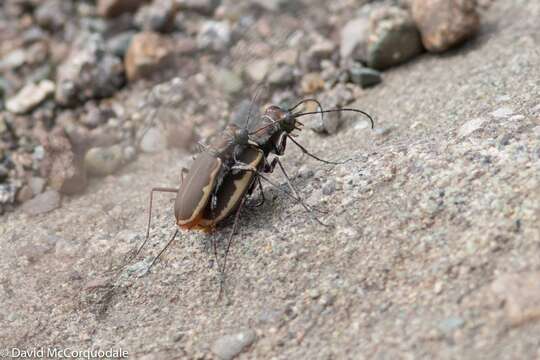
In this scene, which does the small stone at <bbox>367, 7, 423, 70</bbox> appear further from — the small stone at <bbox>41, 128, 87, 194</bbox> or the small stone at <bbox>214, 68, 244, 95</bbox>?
the small stone at <bbox>41, 128, 87, 194</bbox>

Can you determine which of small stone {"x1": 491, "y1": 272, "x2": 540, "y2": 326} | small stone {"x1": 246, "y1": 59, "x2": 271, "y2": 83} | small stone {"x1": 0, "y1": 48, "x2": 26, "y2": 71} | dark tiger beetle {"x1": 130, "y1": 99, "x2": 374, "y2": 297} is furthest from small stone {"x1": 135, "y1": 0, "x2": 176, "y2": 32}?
small stone {"x1": 491, "y1": 272, "x2": 540, "y2": 326}

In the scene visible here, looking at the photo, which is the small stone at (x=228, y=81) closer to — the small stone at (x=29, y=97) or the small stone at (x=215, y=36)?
the small stone at (x=215, y=36)

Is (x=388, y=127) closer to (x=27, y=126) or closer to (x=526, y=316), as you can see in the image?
(x=526, y=316)

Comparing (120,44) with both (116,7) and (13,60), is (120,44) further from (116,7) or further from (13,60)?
(13,60)

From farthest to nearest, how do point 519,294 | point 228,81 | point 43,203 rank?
point 228,81, point 43,203, point 519,294

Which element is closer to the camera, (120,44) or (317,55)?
(317,55)

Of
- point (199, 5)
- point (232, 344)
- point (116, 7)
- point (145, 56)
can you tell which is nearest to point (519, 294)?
point (232, 344)

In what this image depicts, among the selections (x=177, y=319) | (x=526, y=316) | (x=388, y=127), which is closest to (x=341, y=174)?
(x=388, y=127)
